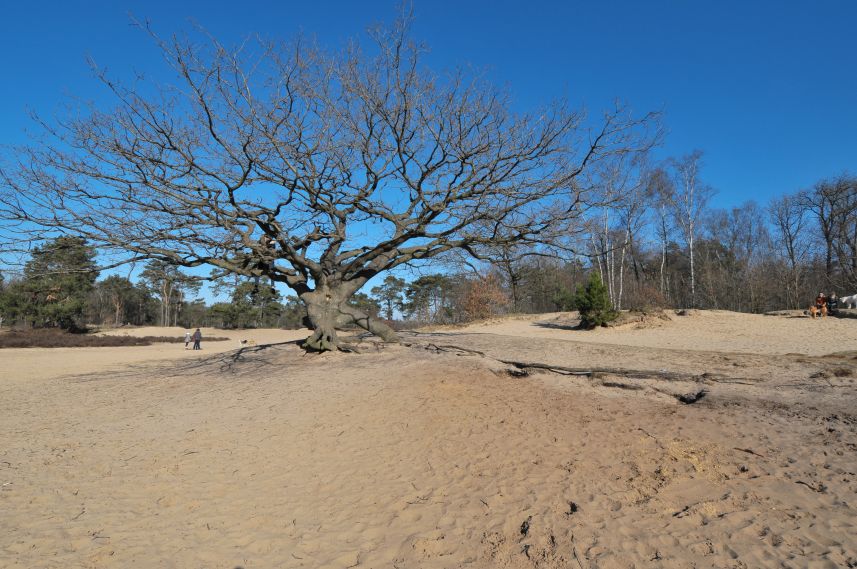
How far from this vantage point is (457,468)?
5008mm

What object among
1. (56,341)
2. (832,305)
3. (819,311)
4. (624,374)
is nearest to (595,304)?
(819,311)

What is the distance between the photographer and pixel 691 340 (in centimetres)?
1545

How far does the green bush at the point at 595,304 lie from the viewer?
64.5 feet

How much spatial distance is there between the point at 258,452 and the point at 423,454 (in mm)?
2164

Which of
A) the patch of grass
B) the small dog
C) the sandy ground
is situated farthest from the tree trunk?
the patch of grass

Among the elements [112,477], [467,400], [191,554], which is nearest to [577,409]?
[467,400]

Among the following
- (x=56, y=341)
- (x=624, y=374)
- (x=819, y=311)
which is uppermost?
(x=819, y=311)

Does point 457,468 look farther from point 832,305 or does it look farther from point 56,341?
point 56,341

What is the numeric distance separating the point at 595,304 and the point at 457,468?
16.2 metres

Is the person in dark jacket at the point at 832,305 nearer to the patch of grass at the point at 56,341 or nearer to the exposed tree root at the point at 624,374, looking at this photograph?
the exposed tree root at the point at 624,374

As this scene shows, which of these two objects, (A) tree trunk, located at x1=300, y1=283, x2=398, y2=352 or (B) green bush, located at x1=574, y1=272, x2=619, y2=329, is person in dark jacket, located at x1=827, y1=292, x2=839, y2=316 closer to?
(B) green bush, located at x1=574, y1=272, x2=619, y2=329

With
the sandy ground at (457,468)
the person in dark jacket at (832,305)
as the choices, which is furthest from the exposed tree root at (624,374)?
the person in dark jacket at (832,305)

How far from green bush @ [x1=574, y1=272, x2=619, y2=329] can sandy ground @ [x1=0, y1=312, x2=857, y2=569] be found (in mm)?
10432

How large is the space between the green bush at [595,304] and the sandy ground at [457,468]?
10432 millimetres
